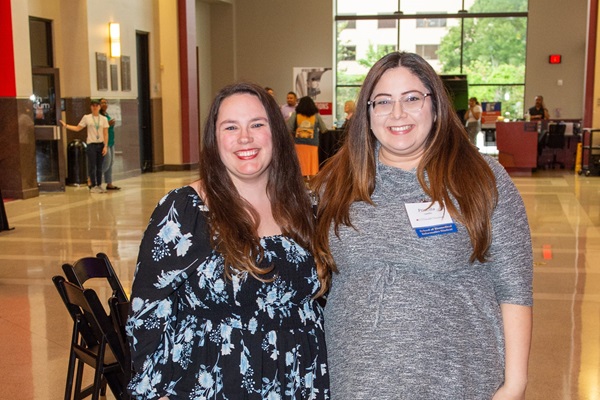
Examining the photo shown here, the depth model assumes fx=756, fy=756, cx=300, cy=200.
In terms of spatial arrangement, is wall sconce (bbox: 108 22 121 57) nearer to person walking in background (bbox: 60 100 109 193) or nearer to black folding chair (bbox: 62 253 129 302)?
person walking in background (bbox: 60 100 109 193)

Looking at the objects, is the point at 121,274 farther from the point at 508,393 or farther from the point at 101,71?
the point at 101,71

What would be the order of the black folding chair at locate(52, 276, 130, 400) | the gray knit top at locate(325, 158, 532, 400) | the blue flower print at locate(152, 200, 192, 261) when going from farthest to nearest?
1. the black folding chair at locate(52, 276, 130, 400)
2. the blue flower print at locate(152, 200, 192, 261)
3. the gray knit top at locate(325, 158, 532, 400)

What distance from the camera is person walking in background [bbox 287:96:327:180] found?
43.3ft

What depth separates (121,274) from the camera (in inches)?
273

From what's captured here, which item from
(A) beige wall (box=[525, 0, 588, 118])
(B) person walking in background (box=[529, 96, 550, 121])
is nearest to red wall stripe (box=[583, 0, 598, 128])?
(B) person walking in background (box=[529, 96, 550, 121])

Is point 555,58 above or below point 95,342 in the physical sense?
above

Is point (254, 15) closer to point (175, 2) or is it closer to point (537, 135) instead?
point (175, 2)

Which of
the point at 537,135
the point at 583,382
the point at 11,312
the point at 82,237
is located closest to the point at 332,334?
the point at 583,382

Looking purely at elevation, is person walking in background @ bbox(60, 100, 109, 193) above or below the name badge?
below

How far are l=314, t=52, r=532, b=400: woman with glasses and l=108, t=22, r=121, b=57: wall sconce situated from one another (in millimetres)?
13899

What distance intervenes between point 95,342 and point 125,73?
1305 cm

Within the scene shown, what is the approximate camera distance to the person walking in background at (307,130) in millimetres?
13203

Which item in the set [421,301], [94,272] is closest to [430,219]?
[421,301]

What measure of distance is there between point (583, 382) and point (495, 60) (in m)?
19.2
